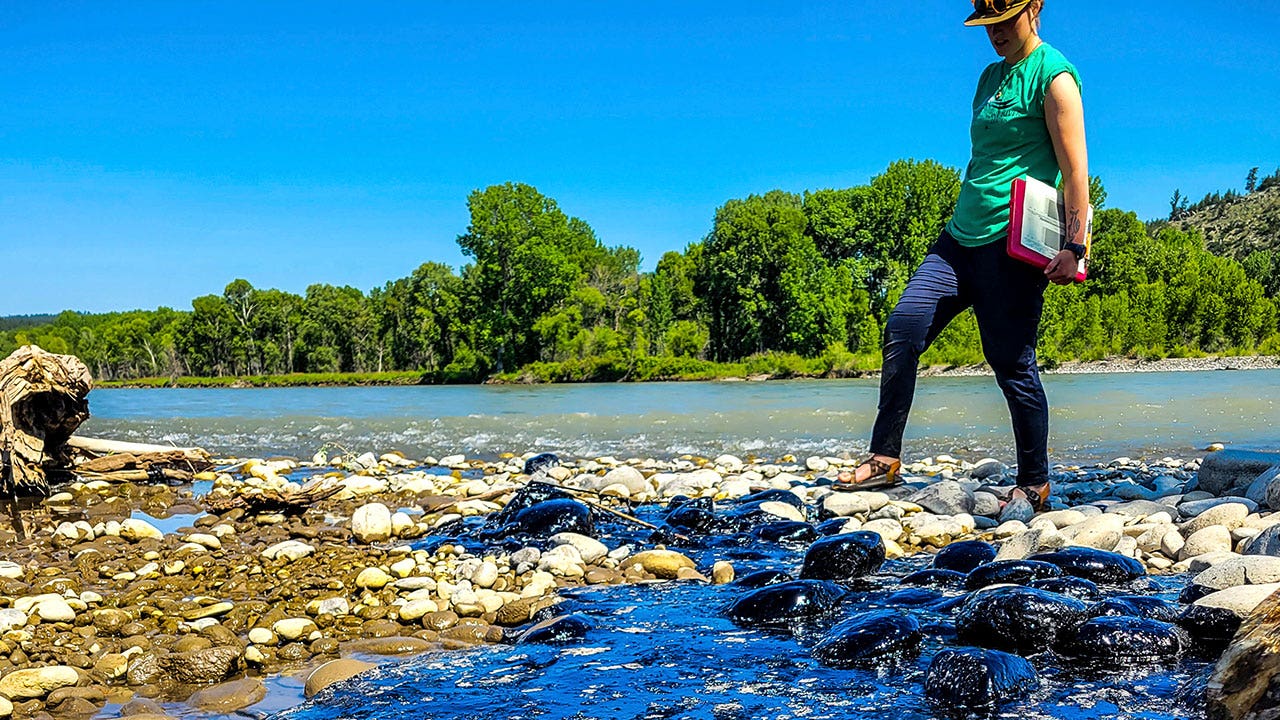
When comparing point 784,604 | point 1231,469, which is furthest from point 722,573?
point 1231,469

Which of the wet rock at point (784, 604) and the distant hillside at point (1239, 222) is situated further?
the distant hillside at point (1239, 222)

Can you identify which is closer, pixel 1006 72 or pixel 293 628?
pixel 293 628

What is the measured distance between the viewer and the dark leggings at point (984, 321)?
4.62m

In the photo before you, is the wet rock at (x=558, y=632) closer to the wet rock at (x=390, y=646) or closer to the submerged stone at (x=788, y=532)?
the wet rock at (x=390, y=646)

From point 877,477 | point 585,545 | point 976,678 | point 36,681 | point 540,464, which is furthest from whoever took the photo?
point 540,464

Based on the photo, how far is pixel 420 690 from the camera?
9.65 feet

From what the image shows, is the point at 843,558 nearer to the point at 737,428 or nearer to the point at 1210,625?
the point at 1210,625

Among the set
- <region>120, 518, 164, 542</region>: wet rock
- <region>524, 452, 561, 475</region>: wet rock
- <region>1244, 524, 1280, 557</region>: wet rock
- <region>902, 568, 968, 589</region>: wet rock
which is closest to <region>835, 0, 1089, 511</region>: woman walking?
<region>902, 568, 968, 589</region>: wet rock

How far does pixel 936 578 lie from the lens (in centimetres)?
406

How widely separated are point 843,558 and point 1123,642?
4.85ft

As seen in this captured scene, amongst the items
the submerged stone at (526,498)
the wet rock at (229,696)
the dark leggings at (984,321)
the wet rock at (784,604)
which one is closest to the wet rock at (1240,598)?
the wet rock at (784,604)

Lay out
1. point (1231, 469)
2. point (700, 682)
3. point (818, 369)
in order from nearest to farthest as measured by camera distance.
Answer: point (700, 682)
point (1231, 469)
point (818, 369)

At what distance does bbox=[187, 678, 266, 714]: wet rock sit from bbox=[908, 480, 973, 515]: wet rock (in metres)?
4.05

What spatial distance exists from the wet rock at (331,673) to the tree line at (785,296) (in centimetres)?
4980
